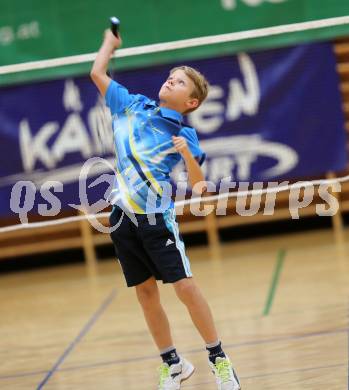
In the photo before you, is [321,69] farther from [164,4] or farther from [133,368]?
[133,368]

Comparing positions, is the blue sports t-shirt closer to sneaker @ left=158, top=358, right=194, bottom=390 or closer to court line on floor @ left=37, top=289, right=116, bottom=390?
sneaker @ left=158, top=358, right=194, bottom=390

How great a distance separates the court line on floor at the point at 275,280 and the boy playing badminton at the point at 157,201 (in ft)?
6.37

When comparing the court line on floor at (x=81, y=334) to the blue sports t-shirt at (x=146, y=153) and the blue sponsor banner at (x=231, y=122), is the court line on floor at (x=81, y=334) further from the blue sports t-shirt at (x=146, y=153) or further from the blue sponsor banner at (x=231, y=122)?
the blue sponsor banner at (x=231, y=122)

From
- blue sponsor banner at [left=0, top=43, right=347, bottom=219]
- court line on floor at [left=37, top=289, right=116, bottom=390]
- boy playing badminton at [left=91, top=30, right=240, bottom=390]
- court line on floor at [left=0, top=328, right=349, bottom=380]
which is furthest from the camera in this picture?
blue sponsor banner at [left=0, top=43, right=347, bottom=219]

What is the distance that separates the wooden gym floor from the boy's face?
1.27 metres

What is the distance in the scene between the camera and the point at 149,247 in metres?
3.75

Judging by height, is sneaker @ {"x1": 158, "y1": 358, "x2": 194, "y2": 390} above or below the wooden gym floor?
above

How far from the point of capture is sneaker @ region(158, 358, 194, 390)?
3906 mm

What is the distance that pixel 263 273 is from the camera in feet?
24.9

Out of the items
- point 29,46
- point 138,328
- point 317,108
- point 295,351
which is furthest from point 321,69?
point 295,351

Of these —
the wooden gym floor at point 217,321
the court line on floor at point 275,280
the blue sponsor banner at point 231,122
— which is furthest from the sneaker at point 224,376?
the blue sponsor banner at point 231,122

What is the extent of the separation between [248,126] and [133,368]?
4462mm

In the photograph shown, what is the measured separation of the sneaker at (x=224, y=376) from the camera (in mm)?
3723

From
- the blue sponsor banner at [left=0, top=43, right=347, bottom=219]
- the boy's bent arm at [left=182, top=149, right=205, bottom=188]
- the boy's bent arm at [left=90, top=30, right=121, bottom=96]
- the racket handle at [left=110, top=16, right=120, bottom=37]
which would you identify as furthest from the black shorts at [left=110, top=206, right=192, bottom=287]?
A: the blue sponsor banner at [left=0, top=43, right=347, bottom=219]
